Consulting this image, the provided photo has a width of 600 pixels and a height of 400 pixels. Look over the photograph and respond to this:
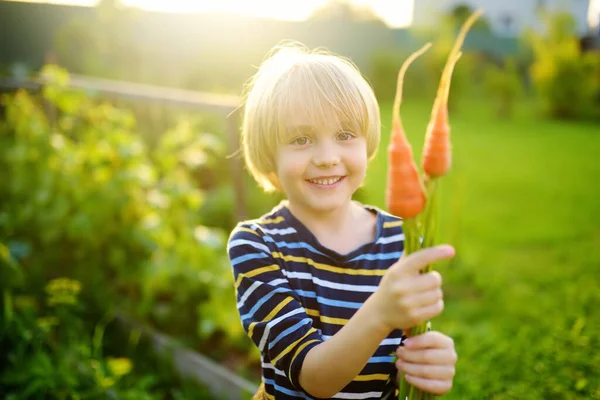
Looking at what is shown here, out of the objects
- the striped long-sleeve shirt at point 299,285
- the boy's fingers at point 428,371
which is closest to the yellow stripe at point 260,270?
the striped long-sleeve shirt at point 299,285

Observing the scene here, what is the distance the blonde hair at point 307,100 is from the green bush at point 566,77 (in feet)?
49.9

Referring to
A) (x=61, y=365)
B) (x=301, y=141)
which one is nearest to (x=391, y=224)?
(x=301, y=141)

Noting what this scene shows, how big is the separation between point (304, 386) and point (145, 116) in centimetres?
513

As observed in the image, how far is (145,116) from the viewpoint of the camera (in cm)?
585

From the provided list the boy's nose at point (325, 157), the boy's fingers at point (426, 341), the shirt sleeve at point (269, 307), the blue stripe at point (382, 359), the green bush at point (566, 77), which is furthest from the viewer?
the green bush at point (566, 77)

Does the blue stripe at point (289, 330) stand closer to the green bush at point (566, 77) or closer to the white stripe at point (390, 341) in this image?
the white stripe at point (390, 341)

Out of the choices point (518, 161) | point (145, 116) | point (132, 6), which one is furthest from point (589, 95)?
point (145, 116)

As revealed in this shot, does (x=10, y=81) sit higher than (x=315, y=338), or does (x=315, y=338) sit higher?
(x=10, y=81)

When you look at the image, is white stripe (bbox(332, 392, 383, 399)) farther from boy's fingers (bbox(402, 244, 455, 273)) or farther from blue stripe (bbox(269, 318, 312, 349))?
boy's fingers (bbox(402, 244, 455, 273))

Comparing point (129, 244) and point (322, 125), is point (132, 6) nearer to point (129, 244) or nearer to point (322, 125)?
point (129, 244)

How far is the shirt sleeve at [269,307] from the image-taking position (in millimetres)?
1231

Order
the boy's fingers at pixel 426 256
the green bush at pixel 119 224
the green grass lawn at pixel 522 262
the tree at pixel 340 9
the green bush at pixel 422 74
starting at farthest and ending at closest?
1. the tree at pixel 340 9
2. the green bush at pixel 422 74
3. the green bush at pixel 119 224
4. the green grass lawn at pixel 522 262
5. the boy's fingers at pixel 426 256

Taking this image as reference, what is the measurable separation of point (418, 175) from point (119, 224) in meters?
3.31

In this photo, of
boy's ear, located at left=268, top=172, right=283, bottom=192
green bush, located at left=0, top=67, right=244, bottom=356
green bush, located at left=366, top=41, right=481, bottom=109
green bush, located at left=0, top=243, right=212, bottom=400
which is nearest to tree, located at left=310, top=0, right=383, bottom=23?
green bush, located at left=366, top=41, right=481, bottom=109
